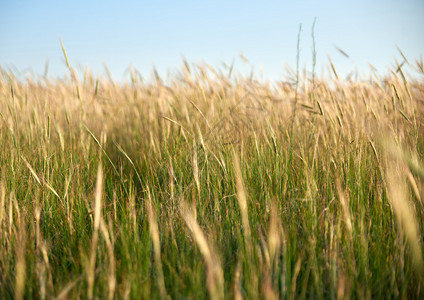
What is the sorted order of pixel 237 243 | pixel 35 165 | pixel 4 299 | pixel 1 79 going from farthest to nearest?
pixel 1 79 < pixel 35 165 < pixel 237 243 < pixel 4 299

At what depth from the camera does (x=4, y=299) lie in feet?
3.09

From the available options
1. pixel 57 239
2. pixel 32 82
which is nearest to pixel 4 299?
pixel 57 239

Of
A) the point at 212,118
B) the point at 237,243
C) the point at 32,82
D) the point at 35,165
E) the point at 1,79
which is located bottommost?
the point at 237,243

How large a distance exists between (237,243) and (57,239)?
0.68 metres

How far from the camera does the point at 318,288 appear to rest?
0.91m

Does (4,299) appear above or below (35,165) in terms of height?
below

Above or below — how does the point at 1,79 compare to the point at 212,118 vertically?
above

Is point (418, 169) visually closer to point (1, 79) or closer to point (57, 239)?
point (57, 239)

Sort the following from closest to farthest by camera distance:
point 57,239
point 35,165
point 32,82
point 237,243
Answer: point 237,243
point 57,239
point 35,165
point 32,82

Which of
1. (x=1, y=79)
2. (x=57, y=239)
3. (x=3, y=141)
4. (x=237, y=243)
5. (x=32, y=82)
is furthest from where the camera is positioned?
(x=32, y=82)

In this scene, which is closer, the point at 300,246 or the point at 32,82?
the point at 300,246

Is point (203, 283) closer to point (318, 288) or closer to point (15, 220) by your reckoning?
point (318, 288)

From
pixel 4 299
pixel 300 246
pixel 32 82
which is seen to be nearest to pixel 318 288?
pixel 300 246

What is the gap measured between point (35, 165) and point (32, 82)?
161cm
